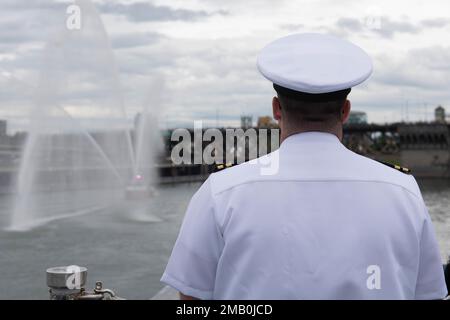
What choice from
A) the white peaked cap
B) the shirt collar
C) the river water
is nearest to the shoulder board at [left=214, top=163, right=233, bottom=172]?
the shirt collar

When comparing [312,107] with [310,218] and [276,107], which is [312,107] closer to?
[276,107]

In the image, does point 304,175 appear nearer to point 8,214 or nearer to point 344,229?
point 344,229

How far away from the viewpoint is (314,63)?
207 cm

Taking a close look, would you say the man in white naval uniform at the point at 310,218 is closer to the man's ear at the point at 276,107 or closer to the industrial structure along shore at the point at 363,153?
the man's ear at the point at 276,107

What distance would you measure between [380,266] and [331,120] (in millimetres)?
479

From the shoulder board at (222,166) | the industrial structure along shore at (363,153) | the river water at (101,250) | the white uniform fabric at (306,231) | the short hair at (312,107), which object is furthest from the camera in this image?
the industrial structure along shore at (363,153)

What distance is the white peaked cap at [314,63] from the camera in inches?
79.9

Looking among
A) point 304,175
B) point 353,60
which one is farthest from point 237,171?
point 353,60

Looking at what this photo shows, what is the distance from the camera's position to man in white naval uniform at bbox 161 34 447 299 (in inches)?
76.7

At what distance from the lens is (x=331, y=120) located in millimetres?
2109

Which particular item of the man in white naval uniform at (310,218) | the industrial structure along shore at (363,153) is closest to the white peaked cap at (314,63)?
the man in white naval uniform at (310,218)

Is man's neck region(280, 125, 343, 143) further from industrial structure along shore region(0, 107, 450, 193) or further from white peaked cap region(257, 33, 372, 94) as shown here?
industrial structure along shore region(0, 107, 450, 193)

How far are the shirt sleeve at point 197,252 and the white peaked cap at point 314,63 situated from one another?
42 cm

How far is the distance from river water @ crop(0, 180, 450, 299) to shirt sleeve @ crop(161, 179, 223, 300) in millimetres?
14138
